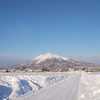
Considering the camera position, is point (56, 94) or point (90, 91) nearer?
point (56, 94)

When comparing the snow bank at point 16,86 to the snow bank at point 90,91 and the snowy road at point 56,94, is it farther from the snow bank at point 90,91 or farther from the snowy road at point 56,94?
the snow bank at point 90,91

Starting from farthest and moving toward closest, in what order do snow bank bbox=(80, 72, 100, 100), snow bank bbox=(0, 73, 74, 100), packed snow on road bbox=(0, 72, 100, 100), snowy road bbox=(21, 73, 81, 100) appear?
1. snow bank bbox=(0, 73, 74, 100)
2. packed snow on road bbox=(0, 72, 100, 100)
3. snowy road bbox=(21, 73, 81, 100)
4. snow bank bbox=(80, 72, 100, 100)

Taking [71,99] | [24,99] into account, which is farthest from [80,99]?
[24,99]

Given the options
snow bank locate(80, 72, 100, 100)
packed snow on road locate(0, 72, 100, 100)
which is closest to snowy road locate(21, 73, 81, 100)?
packed snow on road locate(0, 72, 100, 100)

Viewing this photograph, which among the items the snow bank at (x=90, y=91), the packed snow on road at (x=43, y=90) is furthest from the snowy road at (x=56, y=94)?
the snow bank at (x=90, y=91)

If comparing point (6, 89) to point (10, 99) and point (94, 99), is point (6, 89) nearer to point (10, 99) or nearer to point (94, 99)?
point (10, 99)

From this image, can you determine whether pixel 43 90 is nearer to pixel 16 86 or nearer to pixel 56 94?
pixel 16 86

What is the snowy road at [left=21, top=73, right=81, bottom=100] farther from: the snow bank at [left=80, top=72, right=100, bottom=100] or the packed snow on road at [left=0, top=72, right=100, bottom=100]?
the snow bank at [left=80, top=72, right=100, bottom=100]

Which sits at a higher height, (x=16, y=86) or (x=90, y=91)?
(x=16, y=86)

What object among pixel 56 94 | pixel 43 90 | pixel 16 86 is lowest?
pixel 56 94

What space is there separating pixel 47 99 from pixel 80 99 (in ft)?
7.77

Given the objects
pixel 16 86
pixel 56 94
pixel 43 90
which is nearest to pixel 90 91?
pixel 56 94

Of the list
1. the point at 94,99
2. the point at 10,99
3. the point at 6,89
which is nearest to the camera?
the point at 94,99

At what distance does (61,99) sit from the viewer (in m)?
14.9
